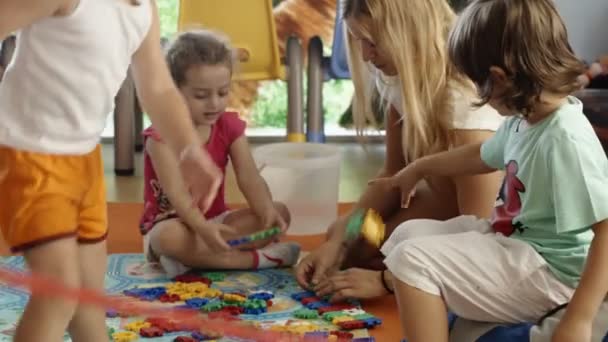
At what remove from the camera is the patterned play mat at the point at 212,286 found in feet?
4.68

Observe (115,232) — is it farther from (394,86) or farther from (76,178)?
(76,178)

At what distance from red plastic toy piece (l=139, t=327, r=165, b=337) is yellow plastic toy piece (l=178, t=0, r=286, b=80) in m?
1.19

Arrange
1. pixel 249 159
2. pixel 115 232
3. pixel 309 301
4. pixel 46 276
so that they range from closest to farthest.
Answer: pixel 46 276, pixel 309 301, pixel 249 159, pixel 115 232

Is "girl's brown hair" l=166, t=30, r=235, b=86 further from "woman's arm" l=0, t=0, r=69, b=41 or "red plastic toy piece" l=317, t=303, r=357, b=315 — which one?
"woman's arm" l=0, t=0, r=69, b=41

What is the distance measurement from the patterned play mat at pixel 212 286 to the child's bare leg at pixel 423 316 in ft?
0.76

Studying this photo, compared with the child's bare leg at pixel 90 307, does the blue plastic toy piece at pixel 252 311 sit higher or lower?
lower

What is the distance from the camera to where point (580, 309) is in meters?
1.08

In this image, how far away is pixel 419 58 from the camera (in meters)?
1.54

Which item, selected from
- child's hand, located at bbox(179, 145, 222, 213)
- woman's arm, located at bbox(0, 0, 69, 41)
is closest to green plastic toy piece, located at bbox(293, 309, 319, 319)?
child's hand, located at bbox(179, 145, 222, 213)

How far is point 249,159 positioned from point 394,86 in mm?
335

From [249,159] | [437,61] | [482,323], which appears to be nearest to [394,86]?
[437,61]

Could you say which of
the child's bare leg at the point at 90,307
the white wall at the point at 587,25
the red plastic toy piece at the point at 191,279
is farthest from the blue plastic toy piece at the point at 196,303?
the white wall at the point at 587,25

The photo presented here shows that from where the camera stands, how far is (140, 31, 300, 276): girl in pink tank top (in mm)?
1666

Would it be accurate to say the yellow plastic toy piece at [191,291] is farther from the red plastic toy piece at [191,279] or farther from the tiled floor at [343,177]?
the tiled floor at [343,177]
